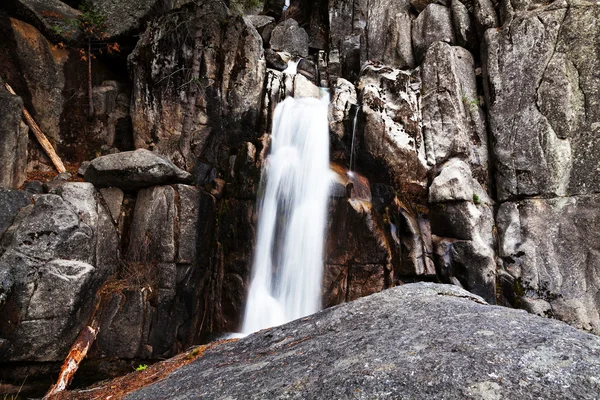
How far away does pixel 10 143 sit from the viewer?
895 centimetres

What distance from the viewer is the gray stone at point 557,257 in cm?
895

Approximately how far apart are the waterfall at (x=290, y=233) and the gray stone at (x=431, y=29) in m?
Answer: 5.02

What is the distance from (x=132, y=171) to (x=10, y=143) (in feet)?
9.83

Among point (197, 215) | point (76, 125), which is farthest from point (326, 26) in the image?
point (197, 215)

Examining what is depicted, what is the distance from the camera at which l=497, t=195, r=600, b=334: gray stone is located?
29.3 ft

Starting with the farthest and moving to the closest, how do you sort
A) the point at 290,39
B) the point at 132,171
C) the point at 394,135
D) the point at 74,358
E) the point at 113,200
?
the point at 290,39 → the point at 394,135 → the point at 113,200 → the point at 132,171 → the point at 74,358

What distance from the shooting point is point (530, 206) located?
9930 mm

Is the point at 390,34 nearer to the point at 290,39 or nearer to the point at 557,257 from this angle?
the point at 290,39

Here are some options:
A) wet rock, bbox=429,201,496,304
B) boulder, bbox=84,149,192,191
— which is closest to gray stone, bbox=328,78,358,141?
wet rock, bbox=429,201,496,304

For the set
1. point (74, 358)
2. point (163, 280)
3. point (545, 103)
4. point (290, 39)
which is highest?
point (290, 39)

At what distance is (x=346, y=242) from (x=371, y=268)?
0.90 meters

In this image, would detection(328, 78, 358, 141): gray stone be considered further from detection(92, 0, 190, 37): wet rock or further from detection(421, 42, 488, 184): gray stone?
detection(92, 0, 190, 37): wet rock

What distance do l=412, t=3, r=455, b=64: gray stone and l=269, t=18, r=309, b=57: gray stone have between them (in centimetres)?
662

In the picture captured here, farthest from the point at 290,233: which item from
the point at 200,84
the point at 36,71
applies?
the point at 36,71
